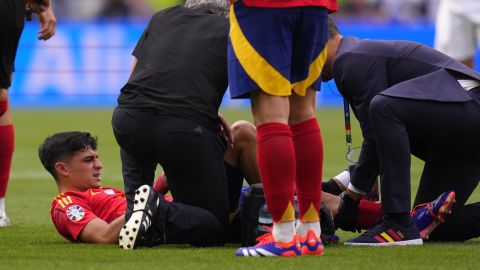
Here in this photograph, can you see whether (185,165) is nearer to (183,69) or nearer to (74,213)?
(183,69)

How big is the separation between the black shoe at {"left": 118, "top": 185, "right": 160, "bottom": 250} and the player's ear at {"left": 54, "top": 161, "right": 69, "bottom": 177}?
0.86 meters

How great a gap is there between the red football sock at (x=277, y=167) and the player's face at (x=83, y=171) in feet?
5.04

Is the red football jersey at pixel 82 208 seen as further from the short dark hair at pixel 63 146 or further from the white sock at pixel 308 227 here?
the white sock at pixel 308 227

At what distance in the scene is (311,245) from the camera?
5098 mm

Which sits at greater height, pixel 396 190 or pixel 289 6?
pixel 289 6

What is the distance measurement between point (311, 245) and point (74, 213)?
1.36 meters

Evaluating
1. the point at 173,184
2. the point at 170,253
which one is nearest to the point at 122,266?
the point at 170,253

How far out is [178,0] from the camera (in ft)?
81.0

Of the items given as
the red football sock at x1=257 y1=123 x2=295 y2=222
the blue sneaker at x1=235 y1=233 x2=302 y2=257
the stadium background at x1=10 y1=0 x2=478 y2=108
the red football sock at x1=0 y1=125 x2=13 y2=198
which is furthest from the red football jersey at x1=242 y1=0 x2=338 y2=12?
the stadium background at x1=10 y1=0 x2=478 y2=108

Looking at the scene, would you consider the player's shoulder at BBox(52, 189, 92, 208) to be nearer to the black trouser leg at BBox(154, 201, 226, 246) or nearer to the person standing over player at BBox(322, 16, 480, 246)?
the black trouser leg at BBox(154, 201, 226, 246)

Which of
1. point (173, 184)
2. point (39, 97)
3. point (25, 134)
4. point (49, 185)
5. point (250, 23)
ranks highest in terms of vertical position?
point (250, 23)

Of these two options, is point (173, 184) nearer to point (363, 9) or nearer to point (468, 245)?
point (468, 245)

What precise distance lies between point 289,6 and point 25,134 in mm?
10418

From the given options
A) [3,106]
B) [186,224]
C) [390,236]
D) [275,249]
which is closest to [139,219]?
[186,224]
